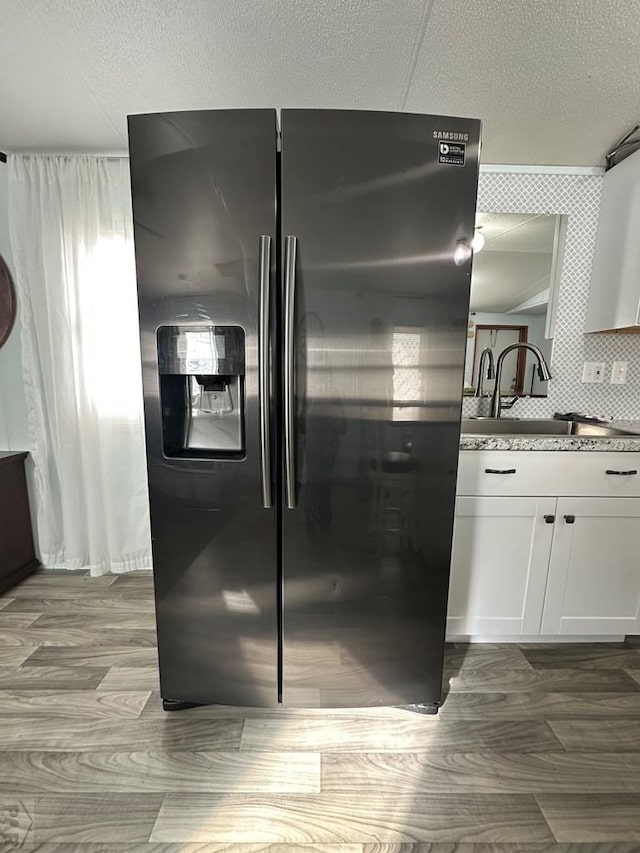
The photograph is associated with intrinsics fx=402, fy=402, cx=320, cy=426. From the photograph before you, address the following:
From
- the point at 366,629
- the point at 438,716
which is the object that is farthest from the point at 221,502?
the point at 438,716

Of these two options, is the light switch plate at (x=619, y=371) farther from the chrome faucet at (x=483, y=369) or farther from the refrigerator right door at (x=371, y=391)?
the refrigerator right door at (x=371, y=391)

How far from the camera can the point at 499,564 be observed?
1.78 meters

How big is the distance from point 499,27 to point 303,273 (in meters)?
1.03

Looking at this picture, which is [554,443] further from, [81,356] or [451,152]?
[81,356]

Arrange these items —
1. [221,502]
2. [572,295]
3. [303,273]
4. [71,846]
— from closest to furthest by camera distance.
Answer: [71,846]
[303,273]
[221,502]
[572,295]

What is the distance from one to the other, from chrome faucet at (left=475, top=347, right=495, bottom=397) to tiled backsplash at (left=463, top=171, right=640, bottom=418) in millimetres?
69

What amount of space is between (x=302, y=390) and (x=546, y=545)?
132cm

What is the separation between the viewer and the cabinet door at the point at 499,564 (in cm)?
174

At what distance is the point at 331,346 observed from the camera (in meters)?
1.24

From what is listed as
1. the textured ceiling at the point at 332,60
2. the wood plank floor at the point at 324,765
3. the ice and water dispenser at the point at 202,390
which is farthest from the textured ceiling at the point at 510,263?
the wood plank floor at the point at 324,765

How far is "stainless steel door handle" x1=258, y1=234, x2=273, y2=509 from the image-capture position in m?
1.18

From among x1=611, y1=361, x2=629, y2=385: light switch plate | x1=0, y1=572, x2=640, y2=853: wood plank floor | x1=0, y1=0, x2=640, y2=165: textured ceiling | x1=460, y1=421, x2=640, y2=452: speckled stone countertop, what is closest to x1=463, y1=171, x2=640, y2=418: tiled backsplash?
x1=611, y1=361, x2=629, y2=385: light switch plate

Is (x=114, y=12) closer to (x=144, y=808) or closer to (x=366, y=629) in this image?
(x=366, y=629)

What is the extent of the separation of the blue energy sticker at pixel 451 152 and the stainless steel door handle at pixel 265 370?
566mm
